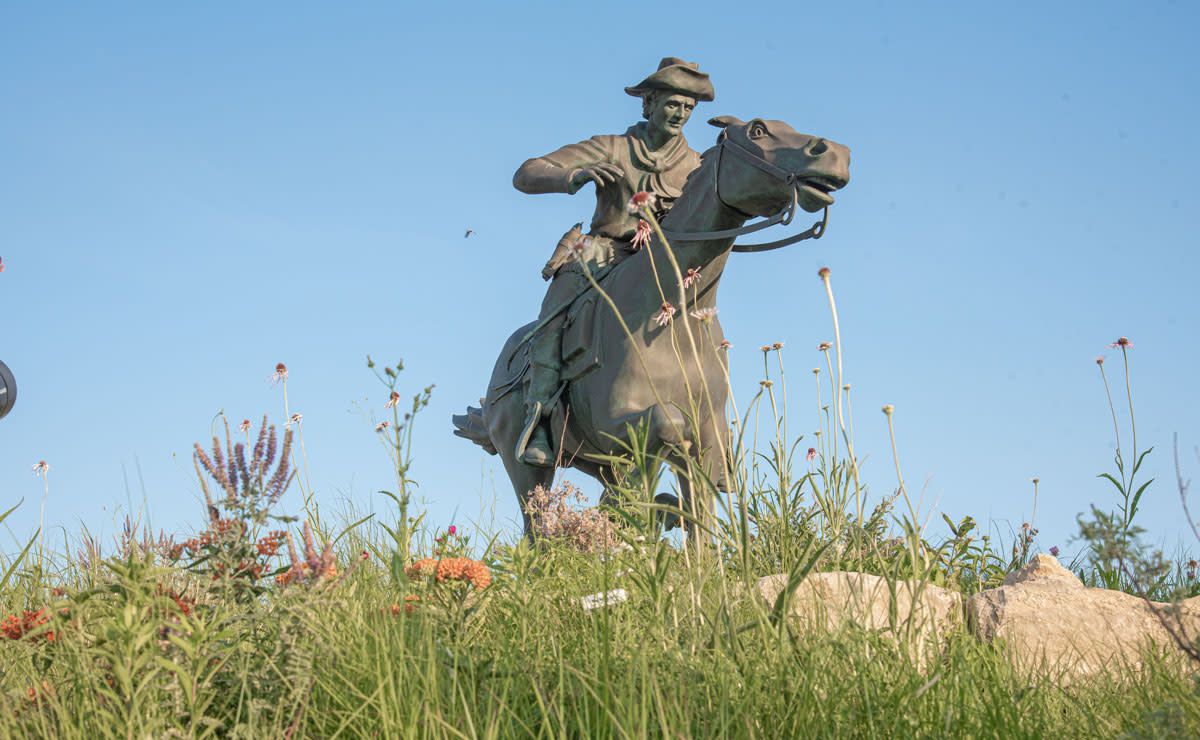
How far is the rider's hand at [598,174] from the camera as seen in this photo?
6656 mm

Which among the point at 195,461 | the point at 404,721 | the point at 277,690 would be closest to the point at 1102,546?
the point at 404,721

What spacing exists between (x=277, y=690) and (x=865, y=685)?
1.45 m

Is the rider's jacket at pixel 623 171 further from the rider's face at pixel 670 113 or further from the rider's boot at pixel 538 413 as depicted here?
the rider's boot at pixel 538 413

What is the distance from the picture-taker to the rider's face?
7051mm

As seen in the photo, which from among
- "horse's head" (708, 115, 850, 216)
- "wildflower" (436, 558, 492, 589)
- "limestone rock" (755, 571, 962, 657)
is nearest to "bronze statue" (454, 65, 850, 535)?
"horse's head" (708, 115, 850, 216)

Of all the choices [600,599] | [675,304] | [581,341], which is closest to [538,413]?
[581,341]

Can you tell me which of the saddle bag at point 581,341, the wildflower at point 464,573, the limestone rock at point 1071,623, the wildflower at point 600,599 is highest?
the saddle bag at point 581,341

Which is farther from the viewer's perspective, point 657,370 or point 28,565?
point 657,370

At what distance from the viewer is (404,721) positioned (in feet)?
8.18

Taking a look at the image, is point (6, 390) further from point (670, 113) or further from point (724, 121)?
point (670, 113)

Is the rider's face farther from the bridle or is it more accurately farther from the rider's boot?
the rider's boot

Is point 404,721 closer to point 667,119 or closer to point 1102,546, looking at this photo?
point 1102,546

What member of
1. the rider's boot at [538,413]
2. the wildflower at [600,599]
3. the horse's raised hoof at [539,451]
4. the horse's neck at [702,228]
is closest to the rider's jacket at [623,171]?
the horse's neck at [702,228]

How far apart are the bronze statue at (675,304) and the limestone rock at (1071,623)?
5.09 ft
